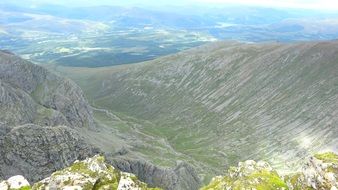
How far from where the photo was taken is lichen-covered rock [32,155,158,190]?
44.5 metres

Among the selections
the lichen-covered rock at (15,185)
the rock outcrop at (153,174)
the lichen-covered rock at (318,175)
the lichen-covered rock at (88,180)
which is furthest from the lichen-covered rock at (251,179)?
the rock outcrop at (153,174)

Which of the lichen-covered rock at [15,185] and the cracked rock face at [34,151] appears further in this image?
the cracked rock face at [34,151]

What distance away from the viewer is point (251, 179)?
4969 centimetres

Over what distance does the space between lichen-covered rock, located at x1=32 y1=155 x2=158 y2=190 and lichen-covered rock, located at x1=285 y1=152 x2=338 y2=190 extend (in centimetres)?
1752

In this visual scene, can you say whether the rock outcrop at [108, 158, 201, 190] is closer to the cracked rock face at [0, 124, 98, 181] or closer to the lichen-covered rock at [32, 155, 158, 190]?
the cracked rock face at [0, 124, 98, 181]

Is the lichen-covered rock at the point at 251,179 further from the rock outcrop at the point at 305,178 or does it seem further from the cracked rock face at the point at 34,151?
the cracked rock face at the point at 34,151

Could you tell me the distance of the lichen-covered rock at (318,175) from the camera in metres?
46.2

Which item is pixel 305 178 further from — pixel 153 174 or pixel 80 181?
pixel 153 174

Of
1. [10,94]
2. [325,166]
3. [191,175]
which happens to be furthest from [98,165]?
[10,94]

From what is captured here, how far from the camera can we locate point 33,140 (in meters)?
125

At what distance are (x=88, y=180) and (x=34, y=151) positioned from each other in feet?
273

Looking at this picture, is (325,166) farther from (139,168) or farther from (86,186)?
(139,168)

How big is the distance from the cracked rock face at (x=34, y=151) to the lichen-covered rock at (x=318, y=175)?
84355 mm

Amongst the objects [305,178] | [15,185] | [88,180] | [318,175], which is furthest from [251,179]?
[15,185]
